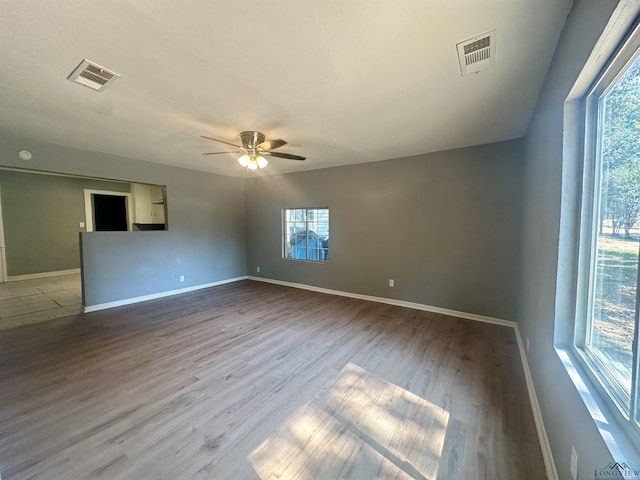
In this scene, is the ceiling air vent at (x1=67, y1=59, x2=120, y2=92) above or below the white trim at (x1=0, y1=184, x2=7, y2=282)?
above

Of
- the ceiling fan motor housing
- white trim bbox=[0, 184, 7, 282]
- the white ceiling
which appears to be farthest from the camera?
white trim bbox=[0, 184, 7, 282]

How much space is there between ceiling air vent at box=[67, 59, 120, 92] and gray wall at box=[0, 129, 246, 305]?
8.16ft

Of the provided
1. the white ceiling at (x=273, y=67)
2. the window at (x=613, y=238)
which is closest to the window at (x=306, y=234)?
the white ceiling at (x=273, y=67)

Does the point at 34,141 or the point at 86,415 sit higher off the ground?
the point at 34,141

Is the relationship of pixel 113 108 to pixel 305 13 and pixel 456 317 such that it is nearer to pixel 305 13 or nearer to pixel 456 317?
pixel 305 13

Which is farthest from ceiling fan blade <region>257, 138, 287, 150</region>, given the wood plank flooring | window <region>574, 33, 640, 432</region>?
window <region>574, 33, 640, 432</region>

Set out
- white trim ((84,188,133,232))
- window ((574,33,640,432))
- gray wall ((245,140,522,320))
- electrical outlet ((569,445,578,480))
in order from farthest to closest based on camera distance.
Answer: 1. white trim ((84,188,133,232))
2. gray wall ((245,140,522,320))
3. electrical outlet ((569,445,578,480))
4. window ((574,33,640,432))

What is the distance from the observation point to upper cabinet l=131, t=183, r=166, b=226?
640cm

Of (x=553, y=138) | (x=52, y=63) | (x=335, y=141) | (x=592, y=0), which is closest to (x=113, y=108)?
(x=52, y=63)

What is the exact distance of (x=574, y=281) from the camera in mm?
1438

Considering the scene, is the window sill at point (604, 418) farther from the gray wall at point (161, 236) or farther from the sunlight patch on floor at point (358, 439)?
the gray wall at point (161, 236)

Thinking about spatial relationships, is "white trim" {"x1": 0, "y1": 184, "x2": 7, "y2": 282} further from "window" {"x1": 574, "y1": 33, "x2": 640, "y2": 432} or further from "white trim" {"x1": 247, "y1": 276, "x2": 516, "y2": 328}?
"window" {"x1": 574, "y1": 33, "x2": 640, "y2": 432}

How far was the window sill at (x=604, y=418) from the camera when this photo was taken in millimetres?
829

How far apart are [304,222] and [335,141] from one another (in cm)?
240
